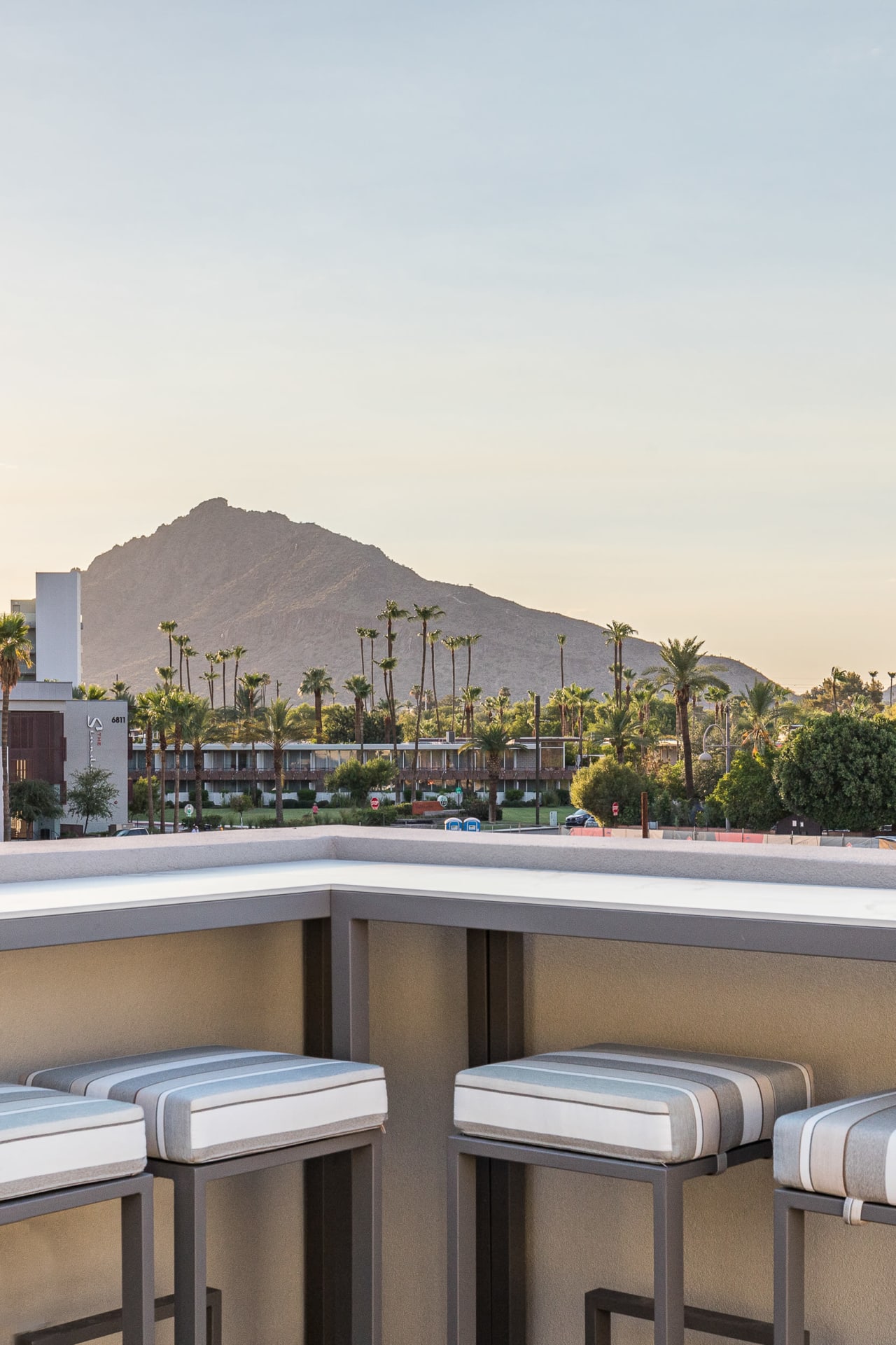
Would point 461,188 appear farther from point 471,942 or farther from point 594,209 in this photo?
point 471,942

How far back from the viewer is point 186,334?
96188 mm

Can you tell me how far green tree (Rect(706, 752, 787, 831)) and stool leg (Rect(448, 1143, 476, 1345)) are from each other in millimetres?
42610

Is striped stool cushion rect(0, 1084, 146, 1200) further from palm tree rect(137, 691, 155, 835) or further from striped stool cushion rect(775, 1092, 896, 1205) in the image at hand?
palm tree rect(137, 691, 155, 835)

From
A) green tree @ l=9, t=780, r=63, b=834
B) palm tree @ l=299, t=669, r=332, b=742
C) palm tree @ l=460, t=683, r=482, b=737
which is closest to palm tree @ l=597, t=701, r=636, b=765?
palm tree @ l=299, t=669, r=332, b=742

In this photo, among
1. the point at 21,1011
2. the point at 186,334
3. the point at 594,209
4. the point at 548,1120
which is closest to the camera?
the point at 548,1120

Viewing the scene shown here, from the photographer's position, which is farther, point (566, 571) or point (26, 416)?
point (566, 571)

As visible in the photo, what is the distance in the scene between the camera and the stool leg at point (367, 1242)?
6.96ft

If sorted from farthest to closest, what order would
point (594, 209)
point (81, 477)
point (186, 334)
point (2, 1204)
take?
point (81, 477) → point (186, 334) → point (594, 209) → point (2, 1204)

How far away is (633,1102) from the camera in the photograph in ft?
6.01

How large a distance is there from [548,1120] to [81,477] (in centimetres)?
10695

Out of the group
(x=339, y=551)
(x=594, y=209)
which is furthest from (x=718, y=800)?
(x=339, y=551)

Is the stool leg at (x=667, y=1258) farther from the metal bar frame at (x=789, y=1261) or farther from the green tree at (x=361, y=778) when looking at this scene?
the green tree at (x=361, y=778)

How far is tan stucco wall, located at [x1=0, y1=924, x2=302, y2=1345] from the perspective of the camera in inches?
91.1

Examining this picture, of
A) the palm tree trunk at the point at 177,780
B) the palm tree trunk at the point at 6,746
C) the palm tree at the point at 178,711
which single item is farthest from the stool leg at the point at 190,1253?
the palm tree trunk at the point at 177,780
